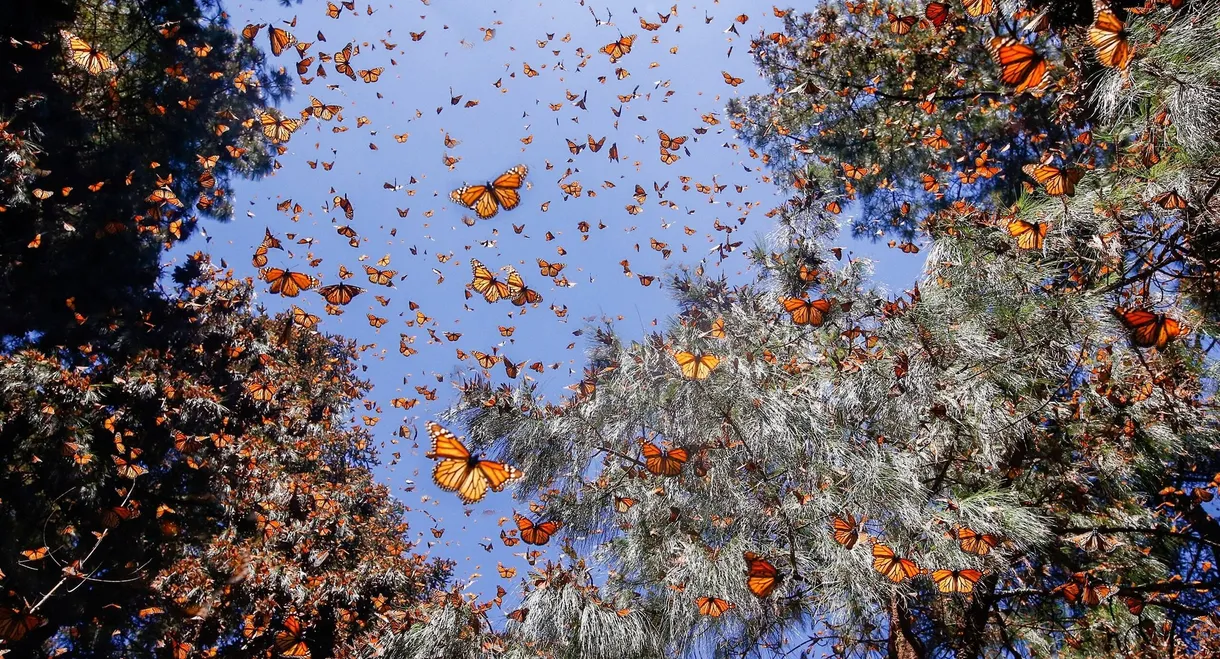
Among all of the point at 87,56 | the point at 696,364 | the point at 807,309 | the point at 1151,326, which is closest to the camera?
the point at 1151,326

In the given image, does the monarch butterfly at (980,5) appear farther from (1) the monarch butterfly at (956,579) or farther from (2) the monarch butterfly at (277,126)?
(2) the monarch butterfly at (277,126)

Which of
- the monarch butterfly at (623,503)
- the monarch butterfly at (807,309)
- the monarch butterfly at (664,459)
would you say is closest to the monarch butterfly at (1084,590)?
the monarch butterfly at (807,309)

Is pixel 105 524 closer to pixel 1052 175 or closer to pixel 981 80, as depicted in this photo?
pixel 1052 175

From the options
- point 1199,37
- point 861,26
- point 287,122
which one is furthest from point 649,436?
point 287,122

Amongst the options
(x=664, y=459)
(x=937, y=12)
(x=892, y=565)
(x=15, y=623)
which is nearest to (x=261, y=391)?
(x=15, y=623)

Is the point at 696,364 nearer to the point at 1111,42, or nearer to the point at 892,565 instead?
the point at 892,565

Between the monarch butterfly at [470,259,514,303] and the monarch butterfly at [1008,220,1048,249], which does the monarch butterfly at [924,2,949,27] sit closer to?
the monarch butterfly at [1008,220,1048,249]
